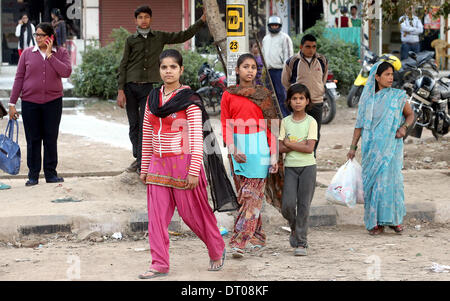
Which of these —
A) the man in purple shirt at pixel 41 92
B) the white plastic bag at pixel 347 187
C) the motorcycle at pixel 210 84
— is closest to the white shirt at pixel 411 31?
the motorcycle at pixel 210 84

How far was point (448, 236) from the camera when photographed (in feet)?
22.9

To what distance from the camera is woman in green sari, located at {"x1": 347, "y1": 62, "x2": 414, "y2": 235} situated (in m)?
6.92

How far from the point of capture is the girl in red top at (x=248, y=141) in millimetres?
6125

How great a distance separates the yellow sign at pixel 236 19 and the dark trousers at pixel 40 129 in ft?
7.44

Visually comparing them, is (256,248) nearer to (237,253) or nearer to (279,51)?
(237,253)

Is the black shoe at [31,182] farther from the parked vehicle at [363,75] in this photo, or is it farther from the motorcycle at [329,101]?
the motorcycle at [329,101]

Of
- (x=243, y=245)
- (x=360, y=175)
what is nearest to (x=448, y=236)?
(x=360, y=175)

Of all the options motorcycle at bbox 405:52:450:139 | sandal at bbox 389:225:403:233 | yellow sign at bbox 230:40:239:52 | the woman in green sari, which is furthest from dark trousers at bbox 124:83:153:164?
motorcycle at bbox 405:52:450:139

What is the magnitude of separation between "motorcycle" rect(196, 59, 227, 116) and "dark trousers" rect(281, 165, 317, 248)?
835 cm

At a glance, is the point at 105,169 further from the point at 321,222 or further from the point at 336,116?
the point at 336,116

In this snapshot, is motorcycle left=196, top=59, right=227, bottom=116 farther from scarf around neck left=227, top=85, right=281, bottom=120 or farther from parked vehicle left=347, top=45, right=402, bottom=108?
scarf around neck left=227, top=85, right=281, bottom=120

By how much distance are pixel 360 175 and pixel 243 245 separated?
1474mm

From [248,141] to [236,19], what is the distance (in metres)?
1.67

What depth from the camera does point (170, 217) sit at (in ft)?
18.0
